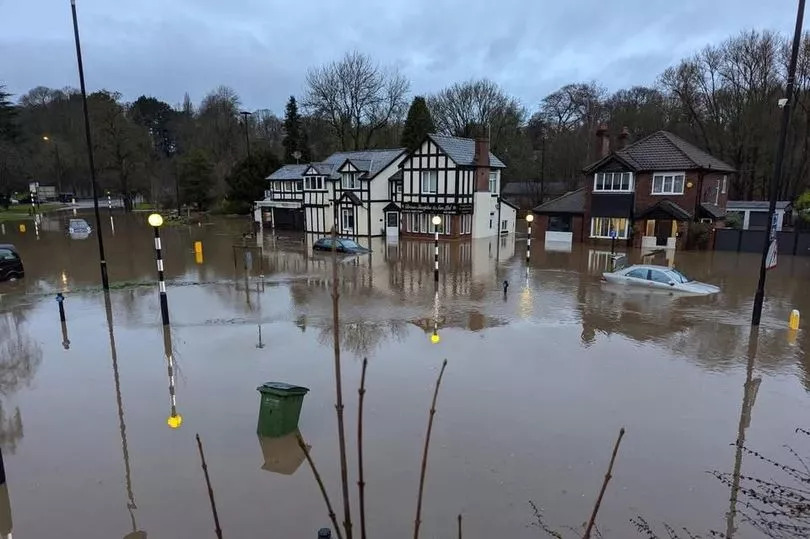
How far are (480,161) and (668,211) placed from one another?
13.1 metres

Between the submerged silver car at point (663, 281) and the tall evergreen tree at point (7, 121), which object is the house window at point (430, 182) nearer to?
the submerged silver car at point (663, 281)

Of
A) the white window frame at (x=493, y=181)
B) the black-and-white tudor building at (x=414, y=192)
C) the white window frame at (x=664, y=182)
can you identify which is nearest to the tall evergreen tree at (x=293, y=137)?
the black-and-white tudor building at (x=414, y=192)

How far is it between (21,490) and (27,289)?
1733 centimetres

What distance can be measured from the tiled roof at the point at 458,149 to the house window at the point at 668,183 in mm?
11503

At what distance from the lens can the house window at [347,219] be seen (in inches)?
1607

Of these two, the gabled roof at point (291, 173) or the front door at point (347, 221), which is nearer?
the front door at point (347, 221)

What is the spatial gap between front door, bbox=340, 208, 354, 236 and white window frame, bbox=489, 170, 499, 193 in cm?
1115

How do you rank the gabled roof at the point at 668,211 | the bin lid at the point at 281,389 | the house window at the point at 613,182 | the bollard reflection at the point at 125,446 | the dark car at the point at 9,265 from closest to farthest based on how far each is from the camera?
the bollard reflection at the point at 125,446
the bin lid at the point at 281,389
the dark car at the point at 9,265
the gabled roof at the point at 668,211
the house window at the point at 613,182

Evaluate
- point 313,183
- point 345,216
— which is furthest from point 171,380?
point 313,183

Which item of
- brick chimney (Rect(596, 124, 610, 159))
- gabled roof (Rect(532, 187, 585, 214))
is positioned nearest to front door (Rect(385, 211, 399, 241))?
gabled roof (Rect(532, 187, 585, 214))

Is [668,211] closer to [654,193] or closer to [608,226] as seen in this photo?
[654,193]

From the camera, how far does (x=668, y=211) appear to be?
32875mm

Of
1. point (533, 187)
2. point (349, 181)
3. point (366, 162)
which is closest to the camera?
point (349, 181)

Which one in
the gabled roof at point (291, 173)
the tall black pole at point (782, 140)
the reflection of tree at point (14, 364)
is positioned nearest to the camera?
the reflection of tree at point (14, 364)
